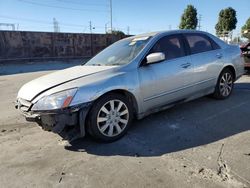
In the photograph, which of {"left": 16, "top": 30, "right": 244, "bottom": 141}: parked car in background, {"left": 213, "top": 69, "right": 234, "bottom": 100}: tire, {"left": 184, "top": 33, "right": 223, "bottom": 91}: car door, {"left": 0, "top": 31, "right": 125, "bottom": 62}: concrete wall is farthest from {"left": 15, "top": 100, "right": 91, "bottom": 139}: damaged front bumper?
{"left": 0, "top": 31, "right": 125, "bottom": 62}: concrete wall

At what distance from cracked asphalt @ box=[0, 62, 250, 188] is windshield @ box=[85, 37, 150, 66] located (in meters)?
1.15

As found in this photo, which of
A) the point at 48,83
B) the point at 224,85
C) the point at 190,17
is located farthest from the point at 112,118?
the point at 190,17

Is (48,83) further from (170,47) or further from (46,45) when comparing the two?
(46,45)

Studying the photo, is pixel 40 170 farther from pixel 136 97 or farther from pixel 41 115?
pixel 136 97

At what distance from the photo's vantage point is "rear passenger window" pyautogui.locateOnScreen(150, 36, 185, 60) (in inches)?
172

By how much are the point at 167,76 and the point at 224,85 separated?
197 cm

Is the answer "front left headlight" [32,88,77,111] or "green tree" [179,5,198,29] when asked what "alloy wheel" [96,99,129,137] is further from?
"green tree" [179,5,198,29]

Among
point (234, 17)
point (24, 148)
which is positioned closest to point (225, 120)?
point (24, 148)

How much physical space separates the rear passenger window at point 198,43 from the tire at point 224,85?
70 centimetres

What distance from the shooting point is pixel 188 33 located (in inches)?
196

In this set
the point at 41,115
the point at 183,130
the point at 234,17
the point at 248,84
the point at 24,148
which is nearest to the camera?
the point at 41,115

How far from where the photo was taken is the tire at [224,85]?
544 centimetres

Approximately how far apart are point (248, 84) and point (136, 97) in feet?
15.7

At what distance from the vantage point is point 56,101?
10.8 ft
